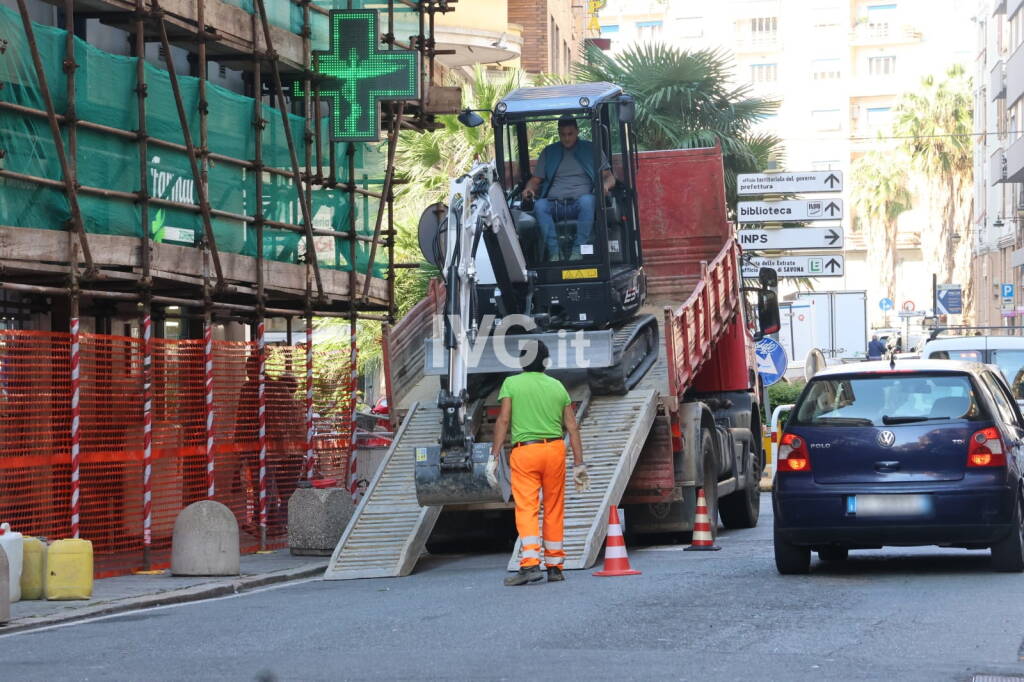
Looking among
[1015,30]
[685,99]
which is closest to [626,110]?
[685,99]

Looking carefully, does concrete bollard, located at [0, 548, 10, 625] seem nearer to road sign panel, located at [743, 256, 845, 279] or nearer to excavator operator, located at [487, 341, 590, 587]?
excavator operator, located at [487, 341, 590, 587]

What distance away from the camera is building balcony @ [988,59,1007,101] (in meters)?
53.7

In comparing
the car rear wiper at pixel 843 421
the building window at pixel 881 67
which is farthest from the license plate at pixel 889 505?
the building window at pixel 881 67

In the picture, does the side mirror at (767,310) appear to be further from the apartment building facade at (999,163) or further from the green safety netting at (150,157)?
the apartment building facade at (999,163)

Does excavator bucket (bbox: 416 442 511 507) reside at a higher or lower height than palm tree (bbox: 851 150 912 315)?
lower

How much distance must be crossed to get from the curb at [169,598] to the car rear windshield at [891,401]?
4.52 meters

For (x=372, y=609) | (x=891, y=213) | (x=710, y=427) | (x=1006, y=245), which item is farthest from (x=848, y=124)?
(x=372, y=609)

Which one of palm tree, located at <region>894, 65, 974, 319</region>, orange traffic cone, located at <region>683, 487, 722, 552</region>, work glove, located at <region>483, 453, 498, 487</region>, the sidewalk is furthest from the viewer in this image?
palm tree, located at <region>894, 65, 974, 319</region>

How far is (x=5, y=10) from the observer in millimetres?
13812

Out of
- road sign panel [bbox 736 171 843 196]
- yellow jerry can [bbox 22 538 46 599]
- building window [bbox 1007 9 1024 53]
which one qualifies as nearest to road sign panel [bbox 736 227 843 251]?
road sign panel [bbox 736 171 843 196]

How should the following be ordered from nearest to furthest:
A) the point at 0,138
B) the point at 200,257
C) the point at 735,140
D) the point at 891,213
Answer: the point at 0,138, the point at 200,257, the point at 735,140, the point at 891,213

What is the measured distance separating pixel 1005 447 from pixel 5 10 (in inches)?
335

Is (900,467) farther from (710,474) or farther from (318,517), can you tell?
(318,517)

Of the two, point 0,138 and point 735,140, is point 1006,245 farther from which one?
point 0,138
